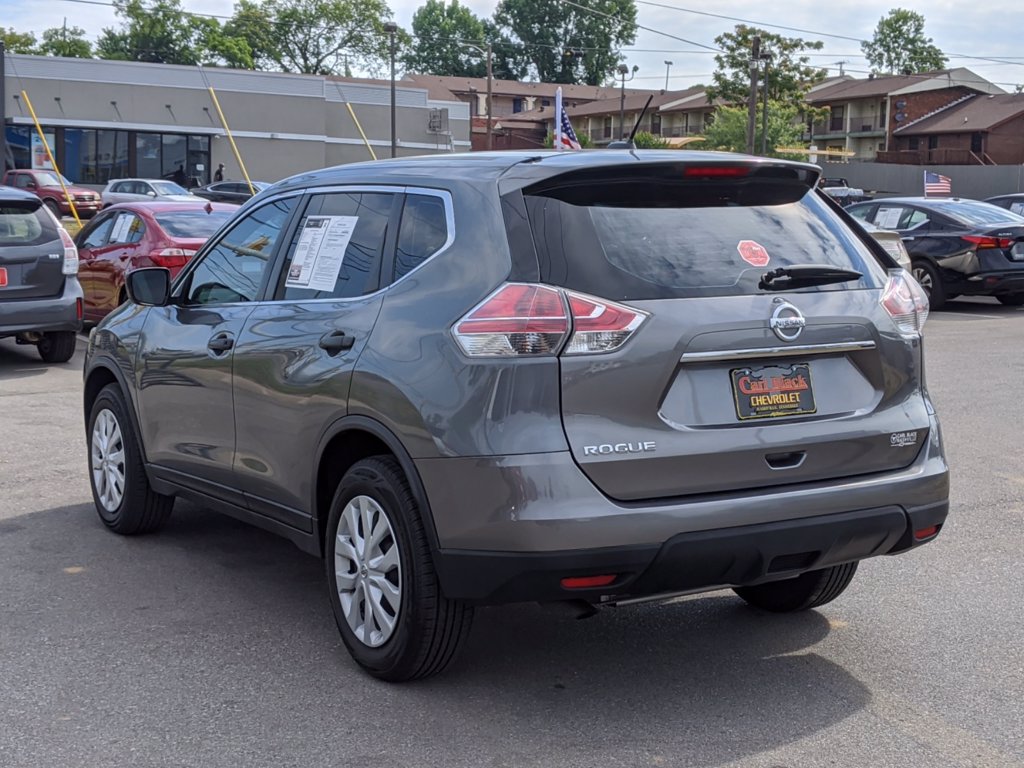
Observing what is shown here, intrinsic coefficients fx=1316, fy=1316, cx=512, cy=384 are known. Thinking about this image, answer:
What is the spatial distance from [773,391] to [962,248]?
15277 mm

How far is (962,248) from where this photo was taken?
18344 millimetres

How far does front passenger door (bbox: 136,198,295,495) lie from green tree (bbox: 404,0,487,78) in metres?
126

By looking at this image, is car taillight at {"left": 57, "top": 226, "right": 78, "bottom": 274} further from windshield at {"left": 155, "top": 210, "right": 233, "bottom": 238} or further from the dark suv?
the dark suv

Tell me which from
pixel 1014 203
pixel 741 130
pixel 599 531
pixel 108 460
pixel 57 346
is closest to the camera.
A: pixel 599 531

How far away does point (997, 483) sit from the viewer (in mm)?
7676

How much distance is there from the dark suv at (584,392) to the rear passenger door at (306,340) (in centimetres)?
1

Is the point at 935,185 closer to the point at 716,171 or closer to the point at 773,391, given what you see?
the point at 716,171

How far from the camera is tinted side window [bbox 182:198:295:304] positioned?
17.8 feet

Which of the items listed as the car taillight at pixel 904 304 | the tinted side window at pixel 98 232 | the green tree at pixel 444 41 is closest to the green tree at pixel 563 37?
the green tree at pixel 444 41

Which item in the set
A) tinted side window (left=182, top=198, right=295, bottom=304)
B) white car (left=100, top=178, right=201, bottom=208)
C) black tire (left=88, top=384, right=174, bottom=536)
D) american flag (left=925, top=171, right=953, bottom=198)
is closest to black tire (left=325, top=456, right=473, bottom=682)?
tinted side window (left=182, top=198, right=295, bottom=304)

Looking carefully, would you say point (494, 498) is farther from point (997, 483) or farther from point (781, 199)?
point (997, 483)

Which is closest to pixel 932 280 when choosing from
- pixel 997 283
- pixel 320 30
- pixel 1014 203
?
pixel 997 283

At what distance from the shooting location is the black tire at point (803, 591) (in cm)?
507

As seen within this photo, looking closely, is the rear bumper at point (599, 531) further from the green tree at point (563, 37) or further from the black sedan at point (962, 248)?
the green tree at point (563, 37)
